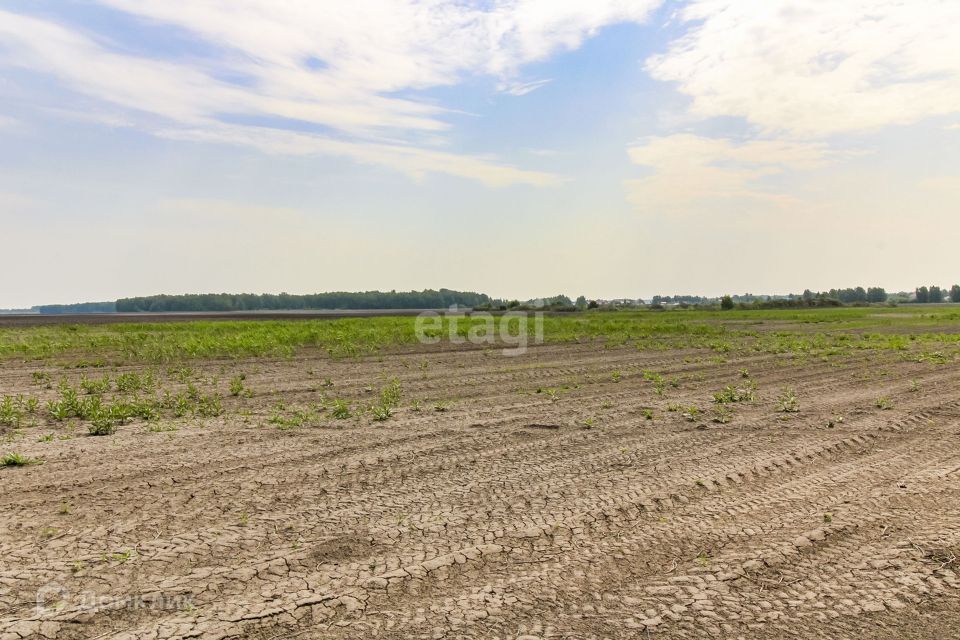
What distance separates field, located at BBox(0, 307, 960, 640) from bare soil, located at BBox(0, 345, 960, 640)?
1.0 inches

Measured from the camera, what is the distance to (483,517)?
535 centimetres

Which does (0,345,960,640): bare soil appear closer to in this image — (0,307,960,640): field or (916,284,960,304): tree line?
(0,307,960,640): field

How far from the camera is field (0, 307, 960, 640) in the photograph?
3.72m

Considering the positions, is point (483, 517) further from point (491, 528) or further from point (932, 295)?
point (932, 295)

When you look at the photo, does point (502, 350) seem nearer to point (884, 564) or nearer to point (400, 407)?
point (400, 407)

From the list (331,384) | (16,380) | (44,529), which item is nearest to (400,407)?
(331,384)

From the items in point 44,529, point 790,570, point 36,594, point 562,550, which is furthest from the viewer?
point 44,529

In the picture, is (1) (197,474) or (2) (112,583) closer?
(2) (112,583)

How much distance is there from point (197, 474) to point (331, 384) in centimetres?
802

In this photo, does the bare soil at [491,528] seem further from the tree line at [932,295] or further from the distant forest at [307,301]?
the tree line at [932,295]

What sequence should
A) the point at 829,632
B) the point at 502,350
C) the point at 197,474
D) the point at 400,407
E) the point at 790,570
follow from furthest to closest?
the point at 502,350, the point at 400,407, the point at 197,474, the point at 790,570, the point at 829,632

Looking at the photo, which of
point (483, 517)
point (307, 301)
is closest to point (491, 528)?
point (483, 517)

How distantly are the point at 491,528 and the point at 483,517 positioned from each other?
267mm

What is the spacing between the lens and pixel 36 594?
3928 mm
